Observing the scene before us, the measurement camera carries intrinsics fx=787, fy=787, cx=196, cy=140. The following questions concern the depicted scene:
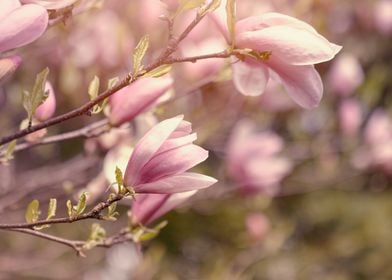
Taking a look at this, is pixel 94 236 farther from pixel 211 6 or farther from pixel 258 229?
pixel 258 229

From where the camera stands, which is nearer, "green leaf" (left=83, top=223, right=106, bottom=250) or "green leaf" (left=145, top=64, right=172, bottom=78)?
"green leaf" (left=145, top=64, right=172, bottom=78)

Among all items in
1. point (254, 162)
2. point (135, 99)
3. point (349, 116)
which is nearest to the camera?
point (135, 99)

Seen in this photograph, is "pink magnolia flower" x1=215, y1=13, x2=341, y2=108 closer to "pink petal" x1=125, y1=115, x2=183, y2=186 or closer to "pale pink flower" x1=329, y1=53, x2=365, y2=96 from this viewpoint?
"pink petal" x1=125, y1=115, x2=183, y2=186

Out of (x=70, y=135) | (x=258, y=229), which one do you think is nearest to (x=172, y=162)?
(x=70, y=135)

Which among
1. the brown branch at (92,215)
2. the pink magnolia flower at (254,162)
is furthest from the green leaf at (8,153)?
the pink magnolia flower at (254,162)

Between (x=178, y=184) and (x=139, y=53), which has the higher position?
(x=139, y=53)

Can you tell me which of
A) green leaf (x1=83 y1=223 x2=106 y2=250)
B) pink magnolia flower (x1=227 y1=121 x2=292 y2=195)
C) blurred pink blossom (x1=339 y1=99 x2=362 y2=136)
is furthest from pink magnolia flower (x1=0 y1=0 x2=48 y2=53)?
blurred pink blossom (x1=339 y1=99 x2=362 y2=136)

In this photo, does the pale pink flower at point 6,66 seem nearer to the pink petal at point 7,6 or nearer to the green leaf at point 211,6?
the pink petal at point 7,6

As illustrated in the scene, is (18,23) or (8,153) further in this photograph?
(8,153)
